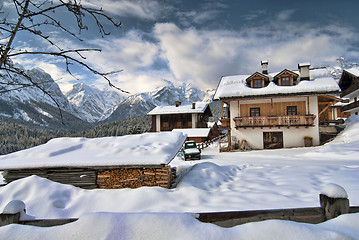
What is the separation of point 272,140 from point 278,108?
3.49m

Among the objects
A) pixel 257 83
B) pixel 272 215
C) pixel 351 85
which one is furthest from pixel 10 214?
pixel 351 85

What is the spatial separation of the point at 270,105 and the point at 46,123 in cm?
18551

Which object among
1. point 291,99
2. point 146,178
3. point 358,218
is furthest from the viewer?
point 291,99

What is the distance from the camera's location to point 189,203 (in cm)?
600

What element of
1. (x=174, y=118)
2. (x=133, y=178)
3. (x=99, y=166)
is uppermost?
(x=174, y=118)

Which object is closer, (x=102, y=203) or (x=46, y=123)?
(x=102, y=203)

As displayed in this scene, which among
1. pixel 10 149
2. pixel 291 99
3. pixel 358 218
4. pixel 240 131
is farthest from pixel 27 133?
pixel 358 218

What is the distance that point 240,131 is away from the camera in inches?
810

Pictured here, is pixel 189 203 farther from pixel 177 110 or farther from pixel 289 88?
pixel 177 110

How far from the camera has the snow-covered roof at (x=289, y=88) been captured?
1851cm

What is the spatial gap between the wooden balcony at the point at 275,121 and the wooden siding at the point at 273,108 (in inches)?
35.7

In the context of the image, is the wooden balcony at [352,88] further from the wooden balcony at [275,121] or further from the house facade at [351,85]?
the wooden balcony at [275,121]

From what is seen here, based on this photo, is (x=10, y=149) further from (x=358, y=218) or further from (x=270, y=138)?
(x=358, y=218)

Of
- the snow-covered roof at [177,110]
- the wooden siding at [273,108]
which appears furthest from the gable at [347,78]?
the snow-covered roof at [177,110]
